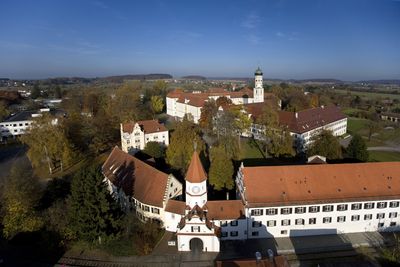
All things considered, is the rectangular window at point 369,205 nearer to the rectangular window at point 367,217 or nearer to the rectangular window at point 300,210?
the rectangular window at point 367,217

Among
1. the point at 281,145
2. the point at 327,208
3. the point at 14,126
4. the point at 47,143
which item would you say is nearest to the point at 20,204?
the point at 47,143

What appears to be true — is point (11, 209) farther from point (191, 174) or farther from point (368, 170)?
→ point (368, 170)

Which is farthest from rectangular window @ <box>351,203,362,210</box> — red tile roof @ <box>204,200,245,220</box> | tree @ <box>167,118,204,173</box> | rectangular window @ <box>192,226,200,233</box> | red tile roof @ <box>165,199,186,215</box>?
tree @ <box>167,118,204,173</box>

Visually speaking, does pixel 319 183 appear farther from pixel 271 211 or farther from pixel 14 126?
pixel 14 126

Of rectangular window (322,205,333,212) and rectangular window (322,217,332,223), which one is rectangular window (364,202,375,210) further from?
rectangular window (322,217,332,223)

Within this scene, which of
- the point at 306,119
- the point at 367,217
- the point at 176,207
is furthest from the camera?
the point at 306,119

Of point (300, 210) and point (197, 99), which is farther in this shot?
point (197, 99)
